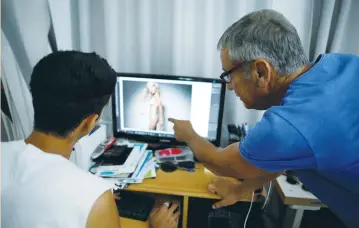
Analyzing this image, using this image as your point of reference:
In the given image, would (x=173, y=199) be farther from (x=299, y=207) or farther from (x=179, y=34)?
(x=179, y=34)

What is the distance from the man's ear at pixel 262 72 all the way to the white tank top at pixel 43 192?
554mm

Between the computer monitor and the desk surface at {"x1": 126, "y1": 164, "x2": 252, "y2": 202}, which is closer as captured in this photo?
the desk surface at {"x1": 126, "y1": 164, "x2": 252, "y2": 202}

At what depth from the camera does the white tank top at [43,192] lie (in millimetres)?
676

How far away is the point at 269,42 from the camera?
33.1 inches

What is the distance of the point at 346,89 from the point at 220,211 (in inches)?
39.7

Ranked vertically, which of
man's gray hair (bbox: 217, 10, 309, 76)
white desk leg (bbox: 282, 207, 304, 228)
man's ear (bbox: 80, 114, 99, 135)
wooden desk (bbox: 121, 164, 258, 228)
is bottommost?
white desk leg (bbox: 282, 207, 304, 228)

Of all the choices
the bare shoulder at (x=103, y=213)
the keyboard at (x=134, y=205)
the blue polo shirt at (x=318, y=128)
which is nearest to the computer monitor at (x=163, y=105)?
the keyboard at (x=134, y=205)

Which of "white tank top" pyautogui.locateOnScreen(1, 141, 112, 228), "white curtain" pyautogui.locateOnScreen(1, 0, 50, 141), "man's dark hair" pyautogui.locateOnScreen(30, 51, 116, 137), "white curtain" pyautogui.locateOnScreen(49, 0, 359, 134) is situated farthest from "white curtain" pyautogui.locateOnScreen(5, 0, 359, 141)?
"white tank top" pyautogui.locateOnScreen(1, 141, 112, 228)

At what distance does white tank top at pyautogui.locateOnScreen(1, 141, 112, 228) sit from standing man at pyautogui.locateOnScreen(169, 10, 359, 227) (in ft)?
1.54

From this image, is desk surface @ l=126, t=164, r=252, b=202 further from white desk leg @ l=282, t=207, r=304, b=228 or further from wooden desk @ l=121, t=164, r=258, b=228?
white desk leg @ l=282, t=207, r=304, b=228

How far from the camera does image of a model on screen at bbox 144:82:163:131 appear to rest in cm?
156

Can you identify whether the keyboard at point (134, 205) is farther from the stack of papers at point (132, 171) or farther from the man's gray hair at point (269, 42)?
the man's gray hair at point (269, 42)

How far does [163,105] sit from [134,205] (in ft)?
1.76

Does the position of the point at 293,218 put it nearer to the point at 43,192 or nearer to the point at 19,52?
the point at 43,192
